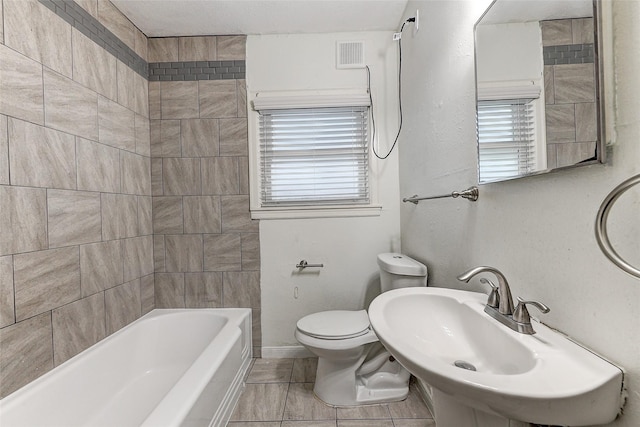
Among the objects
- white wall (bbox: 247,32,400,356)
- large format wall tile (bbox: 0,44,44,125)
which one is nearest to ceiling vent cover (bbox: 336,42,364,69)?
white wall (bbox: 247,32,400,356)

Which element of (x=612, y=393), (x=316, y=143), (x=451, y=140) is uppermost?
(x=316, y=143)

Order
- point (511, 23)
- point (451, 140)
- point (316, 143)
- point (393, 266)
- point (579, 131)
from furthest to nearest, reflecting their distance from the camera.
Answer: point (316, 143)
point (393, 266)
point (451, 140)
point (511, 23)
point (579, 131)

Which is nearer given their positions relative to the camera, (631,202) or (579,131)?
(631,202)

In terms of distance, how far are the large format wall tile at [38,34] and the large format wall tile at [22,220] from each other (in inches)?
23.6

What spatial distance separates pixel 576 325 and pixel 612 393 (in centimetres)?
16

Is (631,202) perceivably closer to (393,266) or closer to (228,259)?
(393,266)

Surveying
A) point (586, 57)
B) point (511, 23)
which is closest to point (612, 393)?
point (586, 57)

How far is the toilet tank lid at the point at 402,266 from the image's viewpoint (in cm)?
153

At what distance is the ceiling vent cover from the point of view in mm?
2090

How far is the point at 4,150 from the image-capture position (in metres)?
1.13

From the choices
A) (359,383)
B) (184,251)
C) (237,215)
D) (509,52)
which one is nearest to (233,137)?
(237,215)

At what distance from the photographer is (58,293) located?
1.36 metres

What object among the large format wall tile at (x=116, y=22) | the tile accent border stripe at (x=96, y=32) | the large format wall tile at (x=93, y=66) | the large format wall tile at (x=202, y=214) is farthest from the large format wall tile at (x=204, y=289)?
the large format wall tile at (x=116, y=22)

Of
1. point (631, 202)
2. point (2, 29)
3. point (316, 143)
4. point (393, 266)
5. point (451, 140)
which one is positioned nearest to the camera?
point (631, 202)
